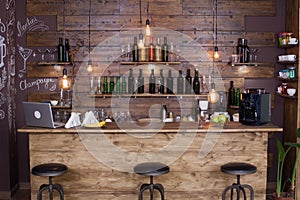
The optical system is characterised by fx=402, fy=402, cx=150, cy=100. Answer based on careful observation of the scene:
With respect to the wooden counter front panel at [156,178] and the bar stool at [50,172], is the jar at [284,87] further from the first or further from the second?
the bar stool at [50,172]

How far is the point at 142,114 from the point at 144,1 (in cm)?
A: 147

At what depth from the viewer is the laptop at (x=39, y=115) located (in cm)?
375

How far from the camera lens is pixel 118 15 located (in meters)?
5.22

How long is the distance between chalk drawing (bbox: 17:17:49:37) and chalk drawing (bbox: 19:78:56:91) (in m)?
0.62

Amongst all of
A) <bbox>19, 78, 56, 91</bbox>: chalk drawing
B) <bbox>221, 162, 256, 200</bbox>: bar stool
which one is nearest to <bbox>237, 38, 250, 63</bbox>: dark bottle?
<bbox>221, 162, 256, 200</bbox>: bar stool

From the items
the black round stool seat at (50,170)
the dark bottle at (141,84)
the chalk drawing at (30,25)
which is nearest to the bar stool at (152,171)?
the black round stool seat at (50,170)

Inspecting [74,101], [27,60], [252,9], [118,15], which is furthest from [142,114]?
[252,9]

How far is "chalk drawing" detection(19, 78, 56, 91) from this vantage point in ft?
17.3

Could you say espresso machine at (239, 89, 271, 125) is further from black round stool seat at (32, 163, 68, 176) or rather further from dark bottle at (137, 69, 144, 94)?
black round stool seat at (32, 163, 68, 176)

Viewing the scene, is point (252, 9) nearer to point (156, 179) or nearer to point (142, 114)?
point (142, 114)

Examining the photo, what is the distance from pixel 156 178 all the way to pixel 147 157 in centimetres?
23

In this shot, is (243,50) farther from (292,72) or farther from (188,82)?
(188,82)

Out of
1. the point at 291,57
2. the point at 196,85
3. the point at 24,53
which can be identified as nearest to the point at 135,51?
the point at 196,85

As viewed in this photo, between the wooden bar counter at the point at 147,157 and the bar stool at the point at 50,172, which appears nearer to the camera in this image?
the bar stool at the point at 50,172
